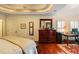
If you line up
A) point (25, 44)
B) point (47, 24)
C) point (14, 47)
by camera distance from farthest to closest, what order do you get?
1. point (47, 24)
2. point (25, 44)
3. point (14, 47)

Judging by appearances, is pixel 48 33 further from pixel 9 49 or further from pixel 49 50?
pixel 9 49

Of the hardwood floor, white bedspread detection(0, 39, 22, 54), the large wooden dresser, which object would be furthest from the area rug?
white bedspread detection(0, 39, 22, 54)

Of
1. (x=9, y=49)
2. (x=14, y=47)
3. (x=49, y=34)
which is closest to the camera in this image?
(x=9, y=49)

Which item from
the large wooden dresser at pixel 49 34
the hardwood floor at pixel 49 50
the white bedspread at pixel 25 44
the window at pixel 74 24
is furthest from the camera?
the large wooden dresser at pixel 49 34

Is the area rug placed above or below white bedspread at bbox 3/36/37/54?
below

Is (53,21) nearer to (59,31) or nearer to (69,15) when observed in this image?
(59,31)

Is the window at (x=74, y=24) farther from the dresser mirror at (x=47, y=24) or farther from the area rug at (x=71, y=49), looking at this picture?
the area rug at (x=71, y=49)

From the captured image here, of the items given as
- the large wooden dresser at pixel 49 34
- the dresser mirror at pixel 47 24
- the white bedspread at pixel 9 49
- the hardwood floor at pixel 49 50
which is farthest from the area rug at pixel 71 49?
the white bedspread at pixel 9 49

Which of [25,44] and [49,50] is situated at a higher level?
[25,44]

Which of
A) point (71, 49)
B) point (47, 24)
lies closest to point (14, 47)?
point (71, 49)

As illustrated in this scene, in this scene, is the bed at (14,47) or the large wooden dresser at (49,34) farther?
the large wooden dresser at (49,34)

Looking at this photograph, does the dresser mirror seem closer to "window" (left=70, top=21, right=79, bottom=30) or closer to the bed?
"window" (left=70, top=21, right=79, bottom=30)

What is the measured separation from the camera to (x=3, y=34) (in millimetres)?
4359
